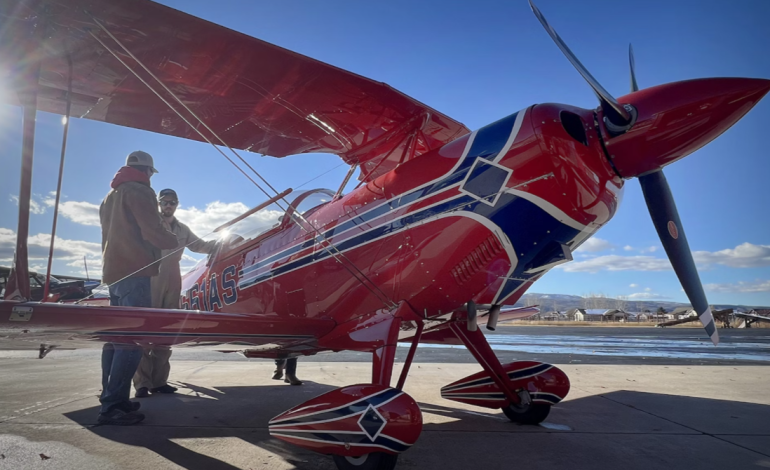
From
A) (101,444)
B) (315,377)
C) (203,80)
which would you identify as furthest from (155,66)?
(315,377)

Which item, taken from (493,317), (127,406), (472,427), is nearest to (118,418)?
(127,406)

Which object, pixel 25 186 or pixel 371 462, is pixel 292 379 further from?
pixel 25 186

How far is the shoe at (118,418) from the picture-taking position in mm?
3658

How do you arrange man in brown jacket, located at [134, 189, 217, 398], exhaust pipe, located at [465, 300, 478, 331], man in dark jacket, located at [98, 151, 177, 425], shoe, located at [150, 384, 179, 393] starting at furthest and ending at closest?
shoe, located at [150, 384, 179, 393] → man in brown jacket, located at [134, 189, 217, 398] → man in dark jacket, located at [98, 151, 177, 425] → exhaust pipe, located at [465, 300, 478, 331]

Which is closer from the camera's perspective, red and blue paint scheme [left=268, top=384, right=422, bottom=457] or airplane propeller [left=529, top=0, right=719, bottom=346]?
red and blue paint scheme [left=268, top=384, right=422, bottom=457]

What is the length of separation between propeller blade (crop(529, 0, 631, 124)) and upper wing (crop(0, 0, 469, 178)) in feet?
4.28

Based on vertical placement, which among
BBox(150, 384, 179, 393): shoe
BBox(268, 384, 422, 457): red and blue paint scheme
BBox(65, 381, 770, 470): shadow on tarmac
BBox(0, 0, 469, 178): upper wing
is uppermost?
BBox(0, 0, 469, 178): upper wing

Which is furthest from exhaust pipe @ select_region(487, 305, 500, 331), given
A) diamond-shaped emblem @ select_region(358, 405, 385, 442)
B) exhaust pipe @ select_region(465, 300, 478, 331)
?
diamond-shaped emblem @ select_region(358, 405, 385, 442)

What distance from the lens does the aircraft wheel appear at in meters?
2.62

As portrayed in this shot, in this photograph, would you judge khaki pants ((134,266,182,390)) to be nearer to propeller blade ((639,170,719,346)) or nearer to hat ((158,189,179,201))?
hat ((158,189,179,201))

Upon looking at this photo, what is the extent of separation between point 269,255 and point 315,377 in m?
2.96

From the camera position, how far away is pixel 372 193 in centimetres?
366

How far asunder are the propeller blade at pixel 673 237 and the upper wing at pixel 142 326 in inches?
107

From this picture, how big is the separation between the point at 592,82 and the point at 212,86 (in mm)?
3024
